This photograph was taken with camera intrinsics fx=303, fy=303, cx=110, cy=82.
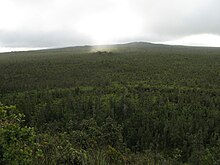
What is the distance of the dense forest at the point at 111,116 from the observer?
20.6ft

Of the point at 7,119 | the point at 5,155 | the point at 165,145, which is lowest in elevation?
the point at 165,145

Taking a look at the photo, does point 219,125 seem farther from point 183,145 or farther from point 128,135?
point 128,135

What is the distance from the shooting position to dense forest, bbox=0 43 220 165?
248 inches

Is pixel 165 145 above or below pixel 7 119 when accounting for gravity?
below

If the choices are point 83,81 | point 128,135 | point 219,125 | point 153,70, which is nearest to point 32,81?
point 83,81

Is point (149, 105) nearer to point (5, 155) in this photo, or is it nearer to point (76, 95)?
point (76, 95)

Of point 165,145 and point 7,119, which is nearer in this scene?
point 7,119

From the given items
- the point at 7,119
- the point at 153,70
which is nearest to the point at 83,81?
the point at 153,70

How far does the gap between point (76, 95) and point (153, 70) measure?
21.1 metres

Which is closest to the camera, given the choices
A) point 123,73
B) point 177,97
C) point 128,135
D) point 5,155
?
point 5,155

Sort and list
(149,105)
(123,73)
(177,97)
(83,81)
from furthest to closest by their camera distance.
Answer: (123,73)
(83,81)
(177,97)
(149,105)

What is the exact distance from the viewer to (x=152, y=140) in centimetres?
2202

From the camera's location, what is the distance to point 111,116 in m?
27.8

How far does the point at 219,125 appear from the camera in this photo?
24.4 metres
